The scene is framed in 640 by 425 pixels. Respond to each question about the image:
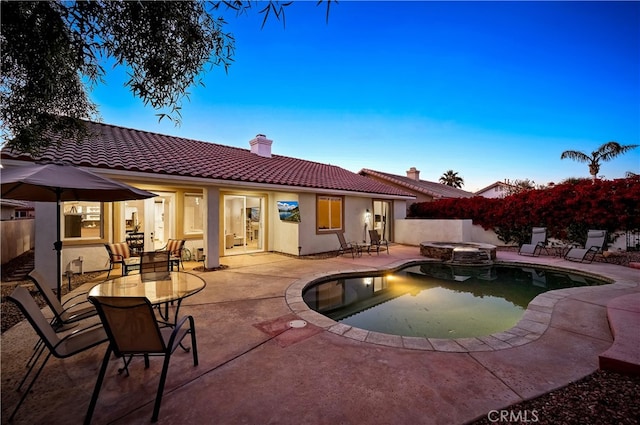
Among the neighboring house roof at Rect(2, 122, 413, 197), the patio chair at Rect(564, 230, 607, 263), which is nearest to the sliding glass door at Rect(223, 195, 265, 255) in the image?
the neighboring house roof at Rect(2, 122, 413, 197)

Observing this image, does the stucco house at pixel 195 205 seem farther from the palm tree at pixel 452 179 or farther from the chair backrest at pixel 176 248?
the palm tree at pixel 452 179

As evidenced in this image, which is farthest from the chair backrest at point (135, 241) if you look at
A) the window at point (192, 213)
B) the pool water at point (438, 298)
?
the pool water at point (438, 298)

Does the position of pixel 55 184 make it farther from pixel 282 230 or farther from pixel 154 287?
pixel 282 230

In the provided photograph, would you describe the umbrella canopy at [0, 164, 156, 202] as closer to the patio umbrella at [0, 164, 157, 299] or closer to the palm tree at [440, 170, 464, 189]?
the patio umbrella at [0, 164, 157, 299]

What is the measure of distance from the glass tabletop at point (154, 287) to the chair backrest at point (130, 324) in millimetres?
797

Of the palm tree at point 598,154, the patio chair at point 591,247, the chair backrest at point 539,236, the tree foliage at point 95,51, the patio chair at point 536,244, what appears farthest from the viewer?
the palm tree at point 598,154

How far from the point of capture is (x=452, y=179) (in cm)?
4969

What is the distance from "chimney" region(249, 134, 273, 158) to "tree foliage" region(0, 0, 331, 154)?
11.6m

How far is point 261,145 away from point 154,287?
41.7 feet

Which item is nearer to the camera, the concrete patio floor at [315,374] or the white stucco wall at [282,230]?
the concrete patio floor at [315,374]

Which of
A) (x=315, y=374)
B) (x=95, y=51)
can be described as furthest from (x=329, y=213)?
(x=95, y=51)

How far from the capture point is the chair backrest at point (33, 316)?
235cm

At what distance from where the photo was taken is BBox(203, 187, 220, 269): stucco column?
8.80 meters

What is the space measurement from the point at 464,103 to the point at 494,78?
3.08 meters
